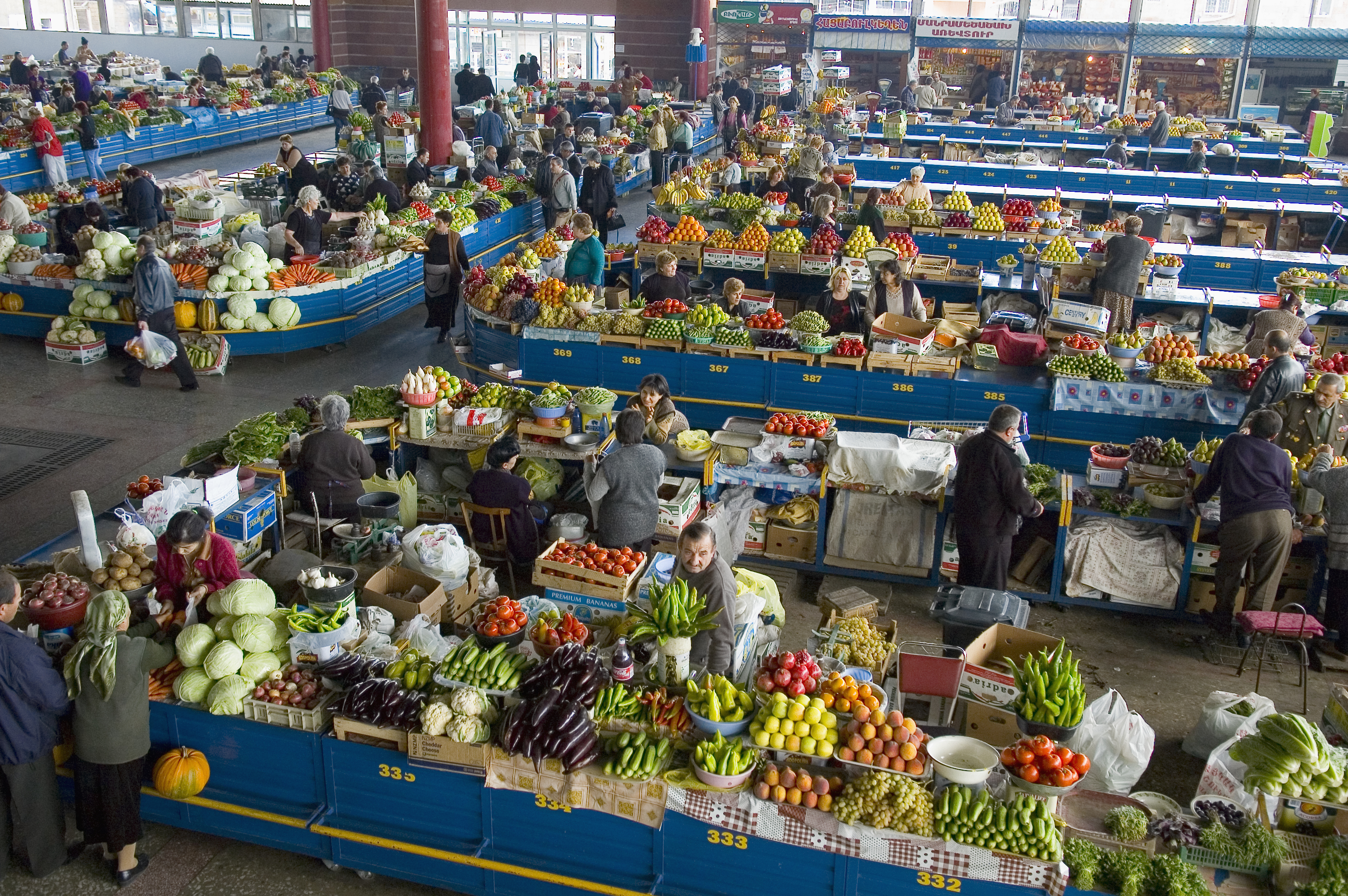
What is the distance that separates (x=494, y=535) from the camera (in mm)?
8297

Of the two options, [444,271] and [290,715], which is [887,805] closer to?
[290,715]

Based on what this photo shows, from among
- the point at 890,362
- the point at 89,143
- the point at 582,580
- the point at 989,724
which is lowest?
the point at 989,724

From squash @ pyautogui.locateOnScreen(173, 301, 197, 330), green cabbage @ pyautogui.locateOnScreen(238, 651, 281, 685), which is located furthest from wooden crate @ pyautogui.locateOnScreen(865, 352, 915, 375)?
squash @ pyautogui.locateOnScreen(173, 301, 197, 330)

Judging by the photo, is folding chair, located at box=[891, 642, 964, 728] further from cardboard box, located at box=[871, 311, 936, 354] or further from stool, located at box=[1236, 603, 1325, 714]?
cardboard box, located at box=[871, 311, 936, 354]

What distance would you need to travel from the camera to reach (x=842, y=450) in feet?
28.7

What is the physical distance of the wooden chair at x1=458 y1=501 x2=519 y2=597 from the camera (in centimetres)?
821

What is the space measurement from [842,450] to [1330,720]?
3.79 m

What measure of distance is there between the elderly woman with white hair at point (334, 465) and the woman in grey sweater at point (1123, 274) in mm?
8460

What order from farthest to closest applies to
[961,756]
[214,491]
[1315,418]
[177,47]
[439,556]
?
1. [177,47]
2. [1315,418]
3. [214,491]
4. [439,556]
5. [961,756]

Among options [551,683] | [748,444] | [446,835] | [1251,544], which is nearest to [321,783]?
[446,835]

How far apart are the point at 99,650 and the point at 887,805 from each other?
3.77 m

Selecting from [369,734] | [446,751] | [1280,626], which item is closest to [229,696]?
[369,734]

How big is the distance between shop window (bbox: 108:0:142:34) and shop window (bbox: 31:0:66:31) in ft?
4.72

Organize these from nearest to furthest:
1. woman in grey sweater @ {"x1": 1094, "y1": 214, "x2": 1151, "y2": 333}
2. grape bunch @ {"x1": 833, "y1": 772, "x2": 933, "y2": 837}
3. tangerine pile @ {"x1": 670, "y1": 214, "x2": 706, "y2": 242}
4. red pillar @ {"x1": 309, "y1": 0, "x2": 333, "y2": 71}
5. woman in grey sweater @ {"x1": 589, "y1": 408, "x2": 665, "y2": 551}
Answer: grape bunch @ {"x1": 833, "y1": 772, "x2": 933, "y2": 837} < woman in grey sweater @ {"x1": 589, "y1": 408, "x2": 665, "y2": 551} < woman in grey sweater @ {"x1": 1094, "y1": 214, "x2": 1151, "y2": 333} < tangerine pile @ {"x1": 670, "y1": 214, "x2": 706, "y2": 242} < red pillar @ {"x1": 309, "y1": 0, "x2": 333, "y2": 71}
